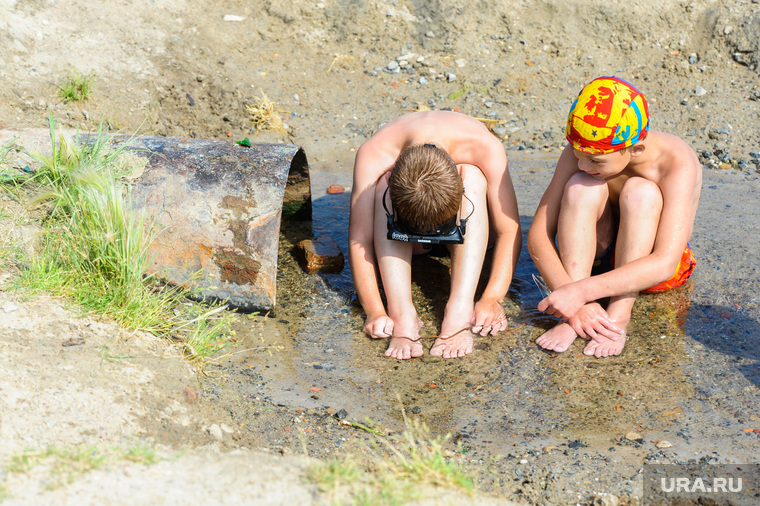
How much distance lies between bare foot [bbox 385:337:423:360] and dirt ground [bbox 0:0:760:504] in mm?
70

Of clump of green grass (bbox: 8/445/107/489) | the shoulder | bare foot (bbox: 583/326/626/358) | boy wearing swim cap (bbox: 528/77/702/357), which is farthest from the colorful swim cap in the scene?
clump of green grass (bbox: 8/445/107/489)

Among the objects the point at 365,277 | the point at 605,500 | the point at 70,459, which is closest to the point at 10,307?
the point at 70,459

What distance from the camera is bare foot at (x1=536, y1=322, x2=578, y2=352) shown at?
3.19 m

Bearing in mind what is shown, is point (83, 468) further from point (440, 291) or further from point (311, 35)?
point (311, 35)

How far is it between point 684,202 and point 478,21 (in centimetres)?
468

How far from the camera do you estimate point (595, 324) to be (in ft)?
10.6

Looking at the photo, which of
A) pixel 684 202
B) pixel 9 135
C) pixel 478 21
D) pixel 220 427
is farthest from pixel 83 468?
pixel 478 21

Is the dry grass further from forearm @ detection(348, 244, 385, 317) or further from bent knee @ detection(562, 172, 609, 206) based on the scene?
bent knee @ detection(562, 172, 609, 206)

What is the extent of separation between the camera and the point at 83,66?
5.99 meters

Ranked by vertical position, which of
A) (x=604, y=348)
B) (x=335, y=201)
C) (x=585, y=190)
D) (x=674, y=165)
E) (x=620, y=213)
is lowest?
(x=335, y=201)

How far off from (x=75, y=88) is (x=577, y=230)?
4432 mm

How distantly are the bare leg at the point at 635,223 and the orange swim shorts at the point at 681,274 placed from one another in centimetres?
47

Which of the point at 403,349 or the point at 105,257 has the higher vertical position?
the point at 105,257

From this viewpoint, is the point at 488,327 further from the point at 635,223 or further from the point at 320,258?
the point at 320,258
